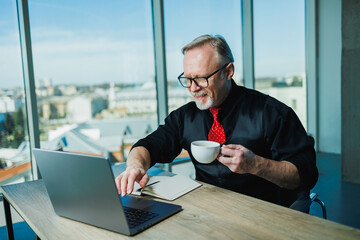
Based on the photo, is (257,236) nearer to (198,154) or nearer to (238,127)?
(198,154)

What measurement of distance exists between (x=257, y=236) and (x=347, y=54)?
311 centimetres

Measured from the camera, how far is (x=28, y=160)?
2.63 m

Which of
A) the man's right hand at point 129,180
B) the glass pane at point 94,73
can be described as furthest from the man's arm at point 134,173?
the glass pane at point 94,73

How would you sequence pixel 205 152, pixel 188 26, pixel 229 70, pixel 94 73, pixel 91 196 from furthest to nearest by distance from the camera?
pixel 188 26 < pixel 94 73 < pixel 229 70 < pixel 205 152 < pixel 91 196

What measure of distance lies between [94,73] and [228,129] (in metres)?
1.87

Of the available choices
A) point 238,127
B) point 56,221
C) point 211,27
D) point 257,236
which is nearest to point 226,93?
point 238,127

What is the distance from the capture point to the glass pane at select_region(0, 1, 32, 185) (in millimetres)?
2439

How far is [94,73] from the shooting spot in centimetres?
295

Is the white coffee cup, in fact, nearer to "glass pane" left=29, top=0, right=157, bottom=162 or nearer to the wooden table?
the wooden table

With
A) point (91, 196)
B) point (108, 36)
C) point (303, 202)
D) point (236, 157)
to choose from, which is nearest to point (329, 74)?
point (108, 36)

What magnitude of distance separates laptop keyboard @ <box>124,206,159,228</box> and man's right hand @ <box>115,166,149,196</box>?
0.09m

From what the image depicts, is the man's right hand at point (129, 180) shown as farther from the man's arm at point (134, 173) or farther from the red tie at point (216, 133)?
the red tie at point (216, 133)

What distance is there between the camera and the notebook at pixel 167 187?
1.14 m

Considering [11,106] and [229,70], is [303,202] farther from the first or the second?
[11,106]
